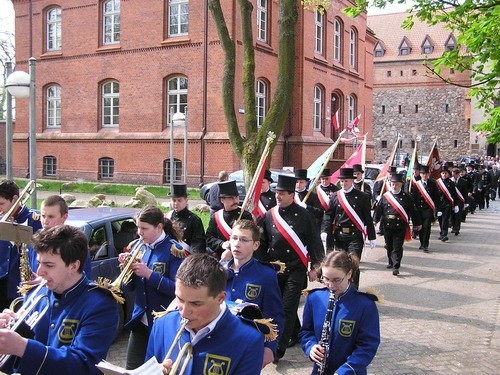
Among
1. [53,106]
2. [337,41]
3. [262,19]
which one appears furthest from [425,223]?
[53,106]

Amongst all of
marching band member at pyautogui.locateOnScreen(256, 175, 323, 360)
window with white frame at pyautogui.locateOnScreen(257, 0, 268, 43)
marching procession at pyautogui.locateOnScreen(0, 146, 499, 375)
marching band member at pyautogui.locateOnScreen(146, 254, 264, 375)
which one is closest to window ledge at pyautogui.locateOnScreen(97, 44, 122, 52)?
window with white frame at pyautogui.locateOnScreen(257, 0, 268, 43)

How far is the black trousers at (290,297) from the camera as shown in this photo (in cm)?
631

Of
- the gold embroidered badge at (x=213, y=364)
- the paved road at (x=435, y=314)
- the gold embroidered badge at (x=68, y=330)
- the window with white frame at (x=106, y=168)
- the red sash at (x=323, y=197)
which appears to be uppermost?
the window with white frame at (x=106, y=168)

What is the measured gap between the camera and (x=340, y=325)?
4051 millimetres

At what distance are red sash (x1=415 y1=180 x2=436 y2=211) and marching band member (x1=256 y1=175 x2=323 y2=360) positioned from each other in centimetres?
854

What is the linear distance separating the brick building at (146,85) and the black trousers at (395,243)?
46.8ft

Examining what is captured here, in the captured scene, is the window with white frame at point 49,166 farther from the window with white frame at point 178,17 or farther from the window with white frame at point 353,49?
the window with white frame at point 353,49

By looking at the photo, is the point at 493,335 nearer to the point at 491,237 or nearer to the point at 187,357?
the point at 187,357

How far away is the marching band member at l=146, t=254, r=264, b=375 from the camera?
2740 mm

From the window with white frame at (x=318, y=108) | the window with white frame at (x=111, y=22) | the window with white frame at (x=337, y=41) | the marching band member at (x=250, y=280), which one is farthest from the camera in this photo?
the window with white frame at (x=337, y=41)

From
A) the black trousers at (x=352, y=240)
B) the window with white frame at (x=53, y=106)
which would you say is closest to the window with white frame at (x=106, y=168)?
the window with white frame at (x=53, y=106)

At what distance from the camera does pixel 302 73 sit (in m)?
30.1

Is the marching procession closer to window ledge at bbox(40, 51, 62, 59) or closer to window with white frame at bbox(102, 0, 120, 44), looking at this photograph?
window with white frame at bbox(102, 0, 120, 44)

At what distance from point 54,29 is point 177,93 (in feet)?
29.9
